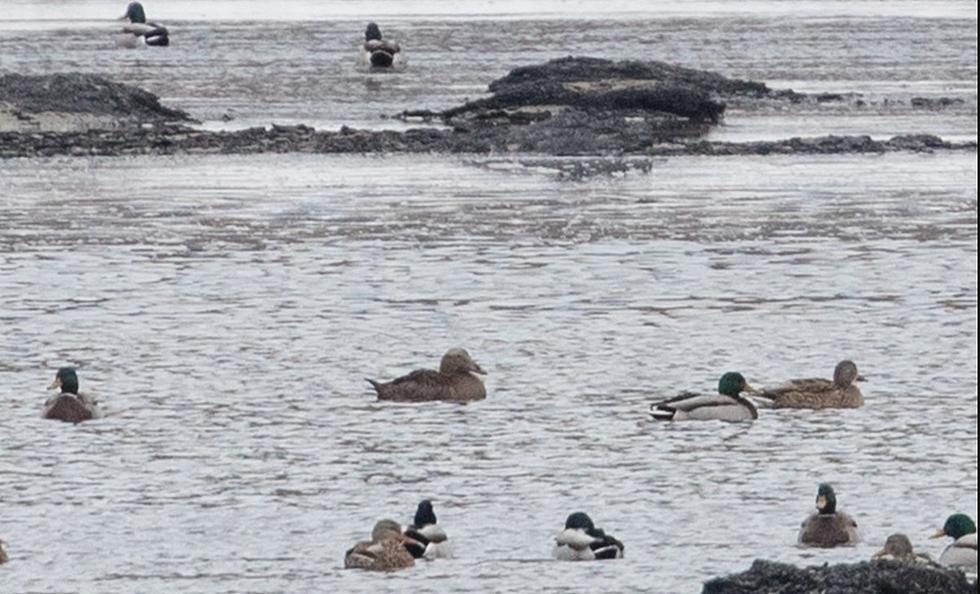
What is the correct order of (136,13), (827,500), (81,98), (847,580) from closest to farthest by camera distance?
(847,580) < (827,500) < (81,98) < (136,13)

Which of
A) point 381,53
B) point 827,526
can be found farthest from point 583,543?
point 381,53

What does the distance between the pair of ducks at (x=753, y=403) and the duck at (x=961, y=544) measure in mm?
3309

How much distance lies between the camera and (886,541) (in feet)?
41.8

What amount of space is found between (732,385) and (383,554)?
4.34 meters

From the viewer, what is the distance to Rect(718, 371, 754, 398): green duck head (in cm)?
1602

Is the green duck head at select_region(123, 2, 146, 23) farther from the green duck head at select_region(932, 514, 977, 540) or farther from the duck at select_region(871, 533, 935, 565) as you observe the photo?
the duck at select_region(871, 533, 935, 565)

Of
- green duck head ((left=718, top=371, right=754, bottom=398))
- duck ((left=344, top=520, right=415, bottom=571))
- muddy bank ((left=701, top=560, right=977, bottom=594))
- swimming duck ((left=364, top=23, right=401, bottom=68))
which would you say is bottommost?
swimming duck ((left=364, top=23, right=401, bottom=68))

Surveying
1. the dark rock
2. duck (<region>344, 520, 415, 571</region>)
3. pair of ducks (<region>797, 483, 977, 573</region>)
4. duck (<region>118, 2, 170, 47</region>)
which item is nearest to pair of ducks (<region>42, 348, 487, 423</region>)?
pair of ducks (<region>797, 483, 977, 573</region>)

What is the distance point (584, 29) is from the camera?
2304 inches

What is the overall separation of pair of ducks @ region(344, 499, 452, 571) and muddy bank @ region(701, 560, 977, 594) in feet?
5.65

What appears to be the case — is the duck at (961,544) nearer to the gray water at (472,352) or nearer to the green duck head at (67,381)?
the gray water at (472,352)

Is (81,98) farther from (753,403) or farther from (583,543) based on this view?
(583,543)

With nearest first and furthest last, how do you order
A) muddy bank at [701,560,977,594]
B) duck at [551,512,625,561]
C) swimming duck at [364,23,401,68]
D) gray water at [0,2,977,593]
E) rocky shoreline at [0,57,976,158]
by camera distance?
muddy bank at [701,560,977,594]
duck at [551,512,625,561]
gray water at [0,2,977,593]
rocky shoreline at [0,57,976,158]
swimming duck at [364,23,401,68]

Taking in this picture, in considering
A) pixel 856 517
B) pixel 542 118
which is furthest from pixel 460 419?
pixel 542 118
